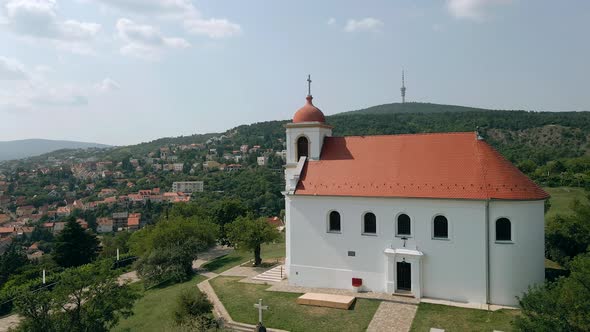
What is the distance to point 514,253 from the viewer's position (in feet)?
74.0

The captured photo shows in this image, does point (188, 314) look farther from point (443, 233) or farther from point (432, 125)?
point (432, 125)

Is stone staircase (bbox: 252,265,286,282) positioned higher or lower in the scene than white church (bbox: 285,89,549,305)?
lower

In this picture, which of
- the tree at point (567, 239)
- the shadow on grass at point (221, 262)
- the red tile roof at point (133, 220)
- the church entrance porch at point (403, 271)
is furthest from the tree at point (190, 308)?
the red tile roof at point (133, 220)

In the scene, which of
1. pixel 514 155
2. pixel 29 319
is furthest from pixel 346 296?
pixel 514 155

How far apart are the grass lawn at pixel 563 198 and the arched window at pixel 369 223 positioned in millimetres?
30640

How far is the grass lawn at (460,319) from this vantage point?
19891 mm

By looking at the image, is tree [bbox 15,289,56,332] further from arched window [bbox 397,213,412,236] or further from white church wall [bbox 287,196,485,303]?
arched window [bbox 397,213,412,236]

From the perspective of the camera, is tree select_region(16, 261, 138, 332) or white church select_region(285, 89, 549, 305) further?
white church select_region(285, 89, 549, 305)

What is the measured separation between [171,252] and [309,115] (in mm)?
16096

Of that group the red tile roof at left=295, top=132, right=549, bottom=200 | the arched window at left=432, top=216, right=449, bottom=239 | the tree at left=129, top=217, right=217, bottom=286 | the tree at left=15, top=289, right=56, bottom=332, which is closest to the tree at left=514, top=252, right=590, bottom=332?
the red tile roof at left=295, top=132, right=549, bottom=200

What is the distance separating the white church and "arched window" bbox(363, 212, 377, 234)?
6 cm

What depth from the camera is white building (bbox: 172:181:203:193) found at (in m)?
135

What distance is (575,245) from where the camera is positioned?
2808 cm

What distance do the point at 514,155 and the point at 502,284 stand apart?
7145 centimetres
